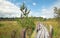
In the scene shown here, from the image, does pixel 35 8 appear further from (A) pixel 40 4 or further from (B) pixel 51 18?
(B) pixel 51 18

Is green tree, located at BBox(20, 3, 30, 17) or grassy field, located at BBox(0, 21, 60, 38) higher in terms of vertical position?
green tree, located at BBox(20, 3, 30, 17)

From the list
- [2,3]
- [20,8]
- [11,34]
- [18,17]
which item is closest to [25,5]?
[20,8]

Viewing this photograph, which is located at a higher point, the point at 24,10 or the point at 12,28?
the point at 24,10

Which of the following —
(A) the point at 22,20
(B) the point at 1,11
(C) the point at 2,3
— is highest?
(C) the point at 2,3

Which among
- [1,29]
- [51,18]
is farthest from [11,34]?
[51,18]

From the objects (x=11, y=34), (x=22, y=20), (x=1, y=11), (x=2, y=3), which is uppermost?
(x=2, y=3)

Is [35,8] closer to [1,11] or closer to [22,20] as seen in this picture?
[22,20]

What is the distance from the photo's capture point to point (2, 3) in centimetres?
216

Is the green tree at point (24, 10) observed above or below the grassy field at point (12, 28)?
above

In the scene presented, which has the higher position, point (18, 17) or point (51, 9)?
point (51, 9)

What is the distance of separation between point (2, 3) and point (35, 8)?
0.58 meters

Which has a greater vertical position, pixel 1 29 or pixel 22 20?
pixel 22 20

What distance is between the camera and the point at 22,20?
211 cm

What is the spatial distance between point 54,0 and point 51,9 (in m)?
0.17
